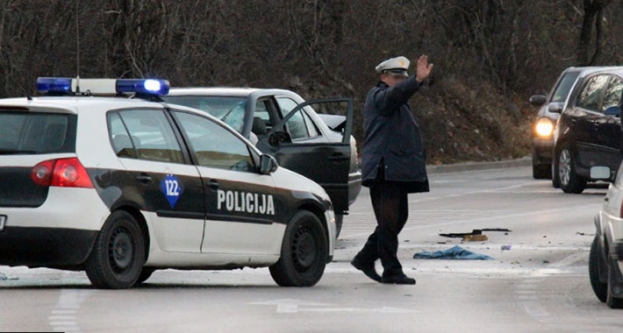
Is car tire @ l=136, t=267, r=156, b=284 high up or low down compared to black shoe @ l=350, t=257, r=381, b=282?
up

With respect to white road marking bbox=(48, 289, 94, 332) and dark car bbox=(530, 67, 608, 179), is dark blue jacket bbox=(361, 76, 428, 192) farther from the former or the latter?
dark car bbox=(530, 67, 608, 179)

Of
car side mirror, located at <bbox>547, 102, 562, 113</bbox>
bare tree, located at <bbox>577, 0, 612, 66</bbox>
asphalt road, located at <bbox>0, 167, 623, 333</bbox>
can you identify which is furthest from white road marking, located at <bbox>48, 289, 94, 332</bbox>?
bare tree, located at <bbox>577, 0, 612, 66</bbox>

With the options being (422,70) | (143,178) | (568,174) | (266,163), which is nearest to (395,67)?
(422,70)

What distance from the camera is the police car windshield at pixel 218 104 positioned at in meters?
17.3

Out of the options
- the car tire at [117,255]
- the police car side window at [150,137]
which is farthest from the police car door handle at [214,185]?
the car tire at [117,255]

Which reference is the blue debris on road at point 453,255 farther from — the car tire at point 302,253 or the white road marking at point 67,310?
the white road marking at point 67,310

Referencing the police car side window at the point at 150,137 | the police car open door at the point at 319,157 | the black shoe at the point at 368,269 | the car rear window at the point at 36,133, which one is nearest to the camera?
the car rear window at the point at 36,133

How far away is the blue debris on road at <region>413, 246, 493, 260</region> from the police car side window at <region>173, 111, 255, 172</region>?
11.5ft

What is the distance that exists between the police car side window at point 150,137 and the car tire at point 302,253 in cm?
122

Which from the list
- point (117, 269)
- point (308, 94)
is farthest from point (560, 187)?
point (117, 269)

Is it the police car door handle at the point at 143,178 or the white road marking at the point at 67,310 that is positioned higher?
the police car door handle at the point at 143,178

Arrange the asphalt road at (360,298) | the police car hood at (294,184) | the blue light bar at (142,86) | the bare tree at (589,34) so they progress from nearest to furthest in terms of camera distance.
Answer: the asphalt road at (360,298), the blue light bar at (142,86), the police car hood at (294,184), the bare tree at (589,34)

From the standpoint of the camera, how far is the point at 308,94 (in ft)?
121

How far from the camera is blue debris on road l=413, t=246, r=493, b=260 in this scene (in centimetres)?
1664
